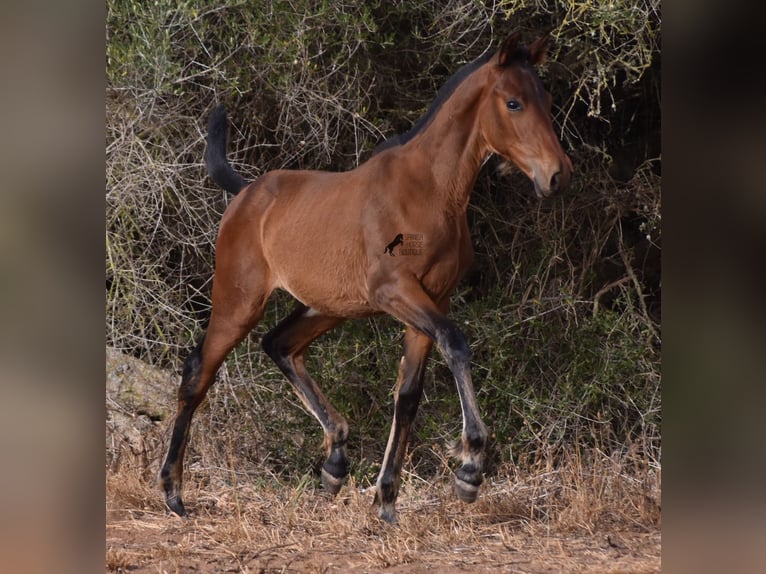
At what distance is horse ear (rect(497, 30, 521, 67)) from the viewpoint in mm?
4488

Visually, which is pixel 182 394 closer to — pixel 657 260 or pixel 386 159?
pixel 386 159

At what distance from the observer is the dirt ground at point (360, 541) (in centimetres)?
457

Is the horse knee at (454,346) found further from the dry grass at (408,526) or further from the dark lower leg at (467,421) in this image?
the dry grass at (408,526)

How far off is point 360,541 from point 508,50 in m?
2.47

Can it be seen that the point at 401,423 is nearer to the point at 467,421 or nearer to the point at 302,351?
the point at 467,421

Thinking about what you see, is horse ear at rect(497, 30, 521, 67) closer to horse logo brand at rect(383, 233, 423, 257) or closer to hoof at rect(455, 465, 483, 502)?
horse logo brand at rect(383, 233, 423, 257)

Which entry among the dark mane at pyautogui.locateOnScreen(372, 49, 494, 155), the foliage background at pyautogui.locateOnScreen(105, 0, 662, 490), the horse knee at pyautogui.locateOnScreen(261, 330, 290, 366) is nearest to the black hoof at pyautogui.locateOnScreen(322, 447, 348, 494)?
the horse knee at pyautogui.locateOnScreen(261, 330, 290, 366)

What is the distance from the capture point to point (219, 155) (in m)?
5.46

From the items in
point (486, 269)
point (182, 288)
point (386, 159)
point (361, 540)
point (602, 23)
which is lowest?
point (361, 540)

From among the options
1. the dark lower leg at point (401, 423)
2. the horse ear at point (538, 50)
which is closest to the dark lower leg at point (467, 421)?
the dark lower leg at point (401, 423)

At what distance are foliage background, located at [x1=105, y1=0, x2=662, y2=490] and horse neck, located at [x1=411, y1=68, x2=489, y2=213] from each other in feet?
4.28
